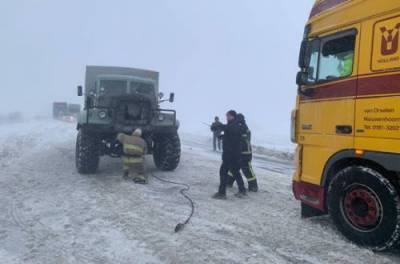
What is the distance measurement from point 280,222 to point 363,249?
1.51m

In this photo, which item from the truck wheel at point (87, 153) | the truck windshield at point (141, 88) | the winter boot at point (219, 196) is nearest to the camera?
the winter boot at point (219, 196)

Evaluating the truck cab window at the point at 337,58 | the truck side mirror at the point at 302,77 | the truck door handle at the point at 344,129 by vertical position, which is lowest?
the truck door handle at the point at 344,129

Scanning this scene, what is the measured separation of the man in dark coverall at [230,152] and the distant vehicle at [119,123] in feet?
9.12

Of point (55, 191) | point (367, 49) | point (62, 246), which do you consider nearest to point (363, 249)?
point (367, 49)

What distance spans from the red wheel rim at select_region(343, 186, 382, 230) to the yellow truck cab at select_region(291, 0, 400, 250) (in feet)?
0.04

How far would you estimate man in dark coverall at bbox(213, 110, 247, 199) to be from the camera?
28.7 ft

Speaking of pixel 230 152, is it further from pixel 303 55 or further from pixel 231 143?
pixel 303 55

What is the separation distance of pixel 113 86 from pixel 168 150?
96.9 inches

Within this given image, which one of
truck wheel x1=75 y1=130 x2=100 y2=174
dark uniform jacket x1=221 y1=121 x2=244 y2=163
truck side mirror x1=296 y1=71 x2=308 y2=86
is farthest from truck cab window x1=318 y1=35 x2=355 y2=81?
truck wheel x1=75 y1=130 x2=100 y2=174

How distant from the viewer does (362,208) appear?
5941 mm

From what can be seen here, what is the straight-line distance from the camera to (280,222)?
7.02 m

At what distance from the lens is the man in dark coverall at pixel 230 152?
8734 millimetres

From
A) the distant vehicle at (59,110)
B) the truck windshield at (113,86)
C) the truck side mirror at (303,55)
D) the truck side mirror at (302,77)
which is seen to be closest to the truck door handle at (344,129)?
the truck side mirror at (302,77)

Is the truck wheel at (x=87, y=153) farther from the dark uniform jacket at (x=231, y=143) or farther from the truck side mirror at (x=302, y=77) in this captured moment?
the truck side mirror at (x=302, y=77)
